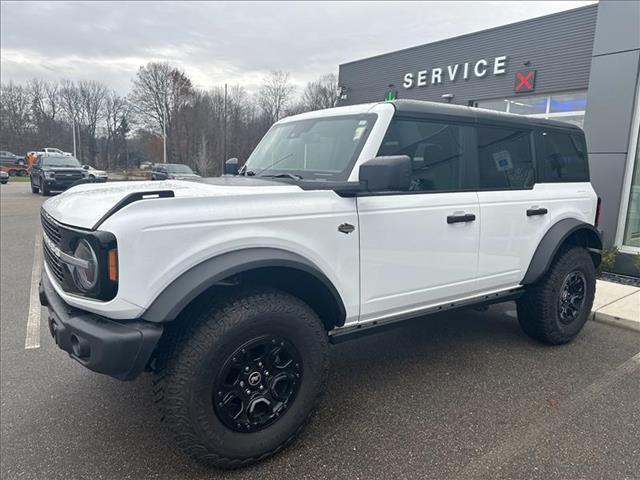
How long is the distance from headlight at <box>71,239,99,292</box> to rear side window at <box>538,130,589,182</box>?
350 cm

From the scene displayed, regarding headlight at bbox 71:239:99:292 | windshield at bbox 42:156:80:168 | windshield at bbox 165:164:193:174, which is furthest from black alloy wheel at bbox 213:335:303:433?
windshield at bbox 165:164:193:174

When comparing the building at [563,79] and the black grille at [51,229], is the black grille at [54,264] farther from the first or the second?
the building at [563,79]

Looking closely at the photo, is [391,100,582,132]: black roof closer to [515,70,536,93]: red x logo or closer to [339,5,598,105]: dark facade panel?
[339,5,598,105]: dark facade panel

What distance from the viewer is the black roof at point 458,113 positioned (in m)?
2.98

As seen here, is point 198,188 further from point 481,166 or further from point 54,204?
point 481,166

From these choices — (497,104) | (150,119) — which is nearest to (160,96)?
(150,119)

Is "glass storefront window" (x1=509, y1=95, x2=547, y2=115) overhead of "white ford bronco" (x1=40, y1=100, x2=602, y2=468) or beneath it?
overhead

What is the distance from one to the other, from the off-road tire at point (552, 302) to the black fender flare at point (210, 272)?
2449 millimetres

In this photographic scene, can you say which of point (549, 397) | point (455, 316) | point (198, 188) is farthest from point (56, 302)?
point (455, 316)

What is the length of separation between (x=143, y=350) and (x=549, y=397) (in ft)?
8.92

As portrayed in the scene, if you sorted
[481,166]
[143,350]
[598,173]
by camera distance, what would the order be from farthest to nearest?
[598,173] → [481,166] → [143,350]

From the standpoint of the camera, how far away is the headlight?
1972mm

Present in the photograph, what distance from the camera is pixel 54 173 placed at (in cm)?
1886

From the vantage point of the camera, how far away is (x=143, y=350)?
1.93 meters
